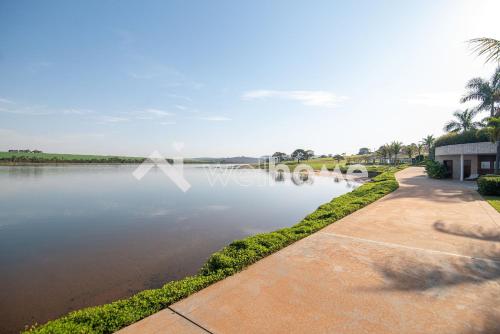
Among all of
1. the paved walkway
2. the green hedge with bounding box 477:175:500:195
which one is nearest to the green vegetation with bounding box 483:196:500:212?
the green hedge with bounding box 477:175:500:195

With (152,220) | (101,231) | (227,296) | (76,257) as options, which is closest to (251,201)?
(152,220)

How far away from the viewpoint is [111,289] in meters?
6.33

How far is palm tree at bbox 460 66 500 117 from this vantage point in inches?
1057

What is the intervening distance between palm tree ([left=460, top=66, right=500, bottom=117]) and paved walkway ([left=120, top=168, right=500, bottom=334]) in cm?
2894

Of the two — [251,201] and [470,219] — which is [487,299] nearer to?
[470,219]

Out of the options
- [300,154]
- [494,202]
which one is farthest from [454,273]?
[300,154]

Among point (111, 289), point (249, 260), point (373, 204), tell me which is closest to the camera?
point (249, 260)

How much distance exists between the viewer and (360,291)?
439cm

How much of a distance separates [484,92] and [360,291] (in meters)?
35.8

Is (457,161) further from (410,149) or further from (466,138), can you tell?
(410,149)

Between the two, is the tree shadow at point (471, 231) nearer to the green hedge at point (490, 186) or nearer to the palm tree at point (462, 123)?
the green hedge at point (490, 186)

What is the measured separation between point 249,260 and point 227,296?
5.13 ft

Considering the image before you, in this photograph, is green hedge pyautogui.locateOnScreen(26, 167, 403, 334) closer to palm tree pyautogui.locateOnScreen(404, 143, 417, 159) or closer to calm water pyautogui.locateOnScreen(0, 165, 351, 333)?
calm water pyautogui.locateOnScreen(0, 165, 351, 333)

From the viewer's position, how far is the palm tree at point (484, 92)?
88.1ft
